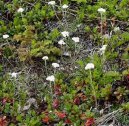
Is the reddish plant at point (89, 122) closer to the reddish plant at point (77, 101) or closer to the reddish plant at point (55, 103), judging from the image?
the reddish plant at point (77, 101)

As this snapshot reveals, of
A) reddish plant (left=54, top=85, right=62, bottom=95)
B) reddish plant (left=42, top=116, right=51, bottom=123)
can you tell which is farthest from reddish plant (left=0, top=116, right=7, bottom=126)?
reddish plant (left=54, top=85, right=62, bottom=95)

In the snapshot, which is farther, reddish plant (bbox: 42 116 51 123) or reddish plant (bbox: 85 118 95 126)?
reddish plant (bbox: 42 116 51 123)

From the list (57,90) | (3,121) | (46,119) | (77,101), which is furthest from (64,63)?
(3,121)

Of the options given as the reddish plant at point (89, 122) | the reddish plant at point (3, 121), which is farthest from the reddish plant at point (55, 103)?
the reddish plant at point (3, 121)

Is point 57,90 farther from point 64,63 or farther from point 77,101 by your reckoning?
point 64,63

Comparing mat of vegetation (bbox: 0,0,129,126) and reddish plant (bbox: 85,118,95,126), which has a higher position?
mat of vegetation (bbox: 0,0,129,126)

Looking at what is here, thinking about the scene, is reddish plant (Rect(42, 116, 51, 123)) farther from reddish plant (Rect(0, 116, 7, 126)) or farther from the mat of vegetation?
reddish plant (Rect(0, 116, 7, 126))

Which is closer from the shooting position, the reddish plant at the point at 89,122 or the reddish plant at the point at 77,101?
the reddish plant at the point at 89,122

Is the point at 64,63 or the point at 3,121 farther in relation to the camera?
the point at 64,63
